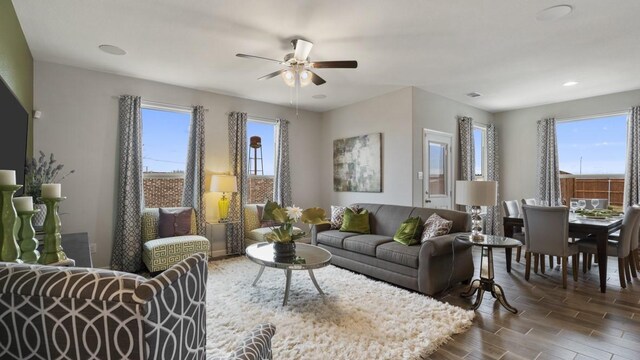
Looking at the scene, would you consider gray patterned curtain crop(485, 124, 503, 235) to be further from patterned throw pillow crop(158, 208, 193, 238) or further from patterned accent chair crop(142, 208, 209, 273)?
patterned throw pillow crop(158, 208, 193, 238)

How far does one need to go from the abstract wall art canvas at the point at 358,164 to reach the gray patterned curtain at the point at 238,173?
1796 millimetres

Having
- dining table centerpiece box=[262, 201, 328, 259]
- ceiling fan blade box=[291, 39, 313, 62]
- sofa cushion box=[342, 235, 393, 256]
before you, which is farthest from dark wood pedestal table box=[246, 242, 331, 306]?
ceiling fan blade box=[291, 39, 313, 62]

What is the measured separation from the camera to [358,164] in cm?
552

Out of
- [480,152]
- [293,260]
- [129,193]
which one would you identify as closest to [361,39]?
[293,260]

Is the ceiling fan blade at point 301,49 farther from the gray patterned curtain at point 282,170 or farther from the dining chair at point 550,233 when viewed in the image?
the dining chair at point 550,233

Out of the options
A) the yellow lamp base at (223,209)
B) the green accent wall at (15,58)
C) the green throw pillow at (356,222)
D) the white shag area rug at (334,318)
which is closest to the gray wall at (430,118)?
the green throw pillow at (356,222)

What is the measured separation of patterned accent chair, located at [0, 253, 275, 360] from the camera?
65 cm

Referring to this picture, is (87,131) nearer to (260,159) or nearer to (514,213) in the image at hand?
(260,159)

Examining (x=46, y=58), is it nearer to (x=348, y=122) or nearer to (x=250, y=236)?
(x=250, y=236)

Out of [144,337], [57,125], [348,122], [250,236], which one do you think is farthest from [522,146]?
[57,125]

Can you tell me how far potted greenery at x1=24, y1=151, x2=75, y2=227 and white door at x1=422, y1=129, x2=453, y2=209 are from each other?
15.1 feet

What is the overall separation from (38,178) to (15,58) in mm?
1185

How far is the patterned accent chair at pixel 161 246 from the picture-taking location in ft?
12.0

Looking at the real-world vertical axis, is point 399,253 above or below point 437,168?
below
